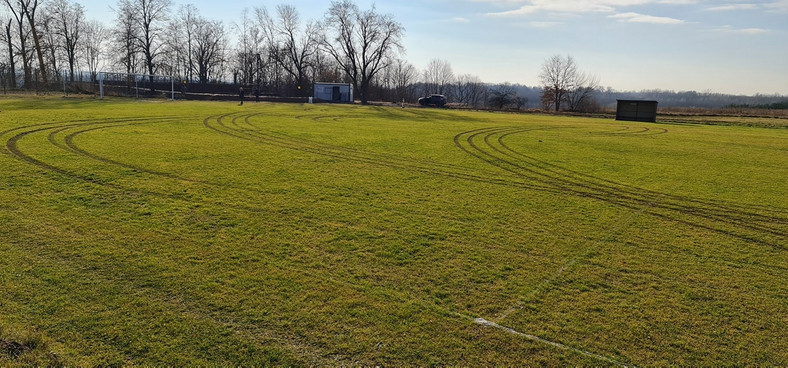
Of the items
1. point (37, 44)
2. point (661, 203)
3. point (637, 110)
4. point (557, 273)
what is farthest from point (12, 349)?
point (37, 44)

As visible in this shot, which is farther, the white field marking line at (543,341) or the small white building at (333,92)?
the small white building at (333,92)

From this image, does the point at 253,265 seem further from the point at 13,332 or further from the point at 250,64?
the point at 250,64

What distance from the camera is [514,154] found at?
1634 centimetres

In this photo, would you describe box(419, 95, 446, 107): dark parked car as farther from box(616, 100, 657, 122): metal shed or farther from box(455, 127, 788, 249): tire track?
box(455, 127, 788, 249): tire track

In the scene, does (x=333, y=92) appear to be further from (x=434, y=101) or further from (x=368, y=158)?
(x=368, y=158)

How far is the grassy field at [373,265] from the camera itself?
427 cm

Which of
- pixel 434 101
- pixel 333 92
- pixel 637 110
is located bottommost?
pixel 637 110

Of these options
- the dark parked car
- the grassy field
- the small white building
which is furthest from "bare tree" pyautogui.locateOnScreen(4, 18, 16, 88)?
the grassy field

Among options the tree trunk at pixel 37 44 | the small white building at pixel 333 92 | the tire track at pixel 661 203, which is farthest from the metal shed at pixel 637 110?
the tree trunk at pixel 37 44

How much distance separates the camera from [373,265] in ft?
19.7

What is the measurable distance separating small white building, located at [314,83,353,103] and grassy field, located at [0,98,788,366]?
163 ft

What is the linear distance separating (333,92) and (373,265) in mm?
57533

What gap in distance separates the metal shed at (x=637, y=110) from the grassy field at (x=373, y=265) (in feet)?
104

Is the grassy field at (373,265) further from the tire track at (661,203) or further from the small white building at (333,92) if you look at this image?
the small white building at (333,92)
